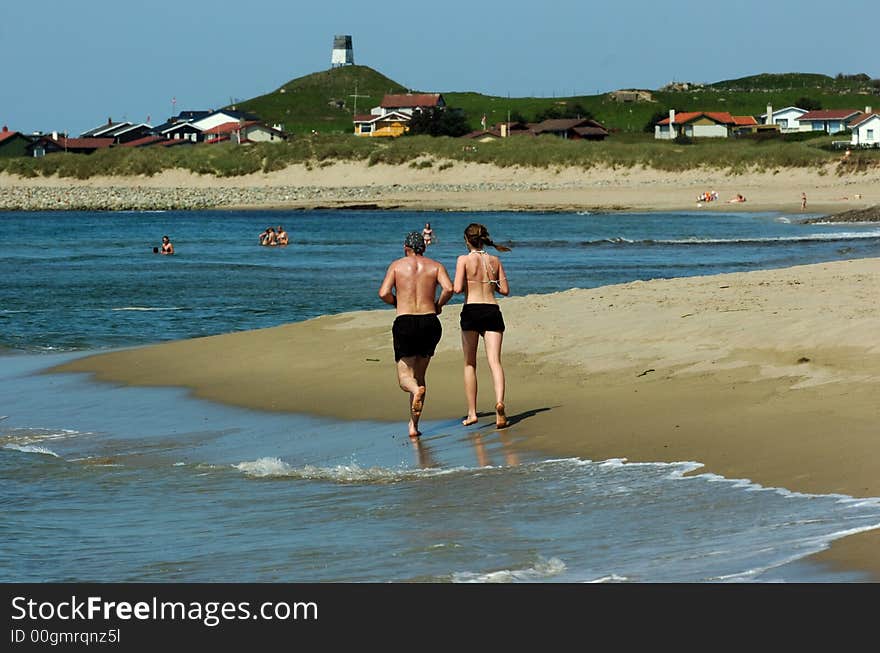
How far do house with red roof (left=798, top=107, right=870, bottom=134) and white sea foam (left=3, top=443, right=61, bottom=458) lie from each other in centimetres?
Result: 11782

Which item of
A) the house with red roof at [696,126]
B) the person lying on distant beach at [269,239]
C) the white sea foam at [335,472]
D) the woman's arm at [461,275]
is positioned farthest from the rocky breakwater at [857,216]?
the house with red roof at [696,126]

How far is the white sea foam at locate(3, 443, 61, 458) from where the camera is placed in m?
11.5

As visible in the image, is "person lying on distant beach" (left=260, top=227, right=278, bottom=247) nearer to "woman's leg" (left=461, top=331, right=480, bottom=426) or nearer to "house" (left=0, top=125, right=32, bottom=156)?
"woman's leg" (left=461, top=331, right=480, bottom=426)

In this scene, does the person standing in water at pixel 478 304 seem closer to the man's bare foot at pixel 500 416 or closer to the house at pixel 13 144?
the man's bare foot at pixel 500 416

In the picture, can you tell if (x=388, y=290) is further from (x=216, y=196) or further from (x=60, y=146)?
(x=60, y=146)

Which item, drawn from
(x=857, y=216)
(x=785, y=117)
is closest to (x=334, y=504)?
(x=857, y=216)

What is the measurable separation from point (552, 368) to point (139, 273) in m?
24.7

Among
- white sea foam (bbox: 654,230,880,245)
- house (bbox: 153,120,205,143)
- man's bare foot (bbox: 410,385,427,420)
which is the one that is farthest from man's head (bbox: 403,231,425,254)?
house (bbox: 153,120,205,143)

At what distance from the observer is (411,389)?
1110 cm

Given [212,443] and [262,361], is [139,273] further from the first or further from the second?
[212,443]

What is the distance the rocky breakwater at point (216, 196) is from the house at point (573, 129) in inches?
1137

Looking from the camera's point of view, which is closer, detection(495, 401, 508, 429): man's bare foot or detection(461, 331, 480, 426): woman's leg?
detection(495, 401, 508, 429): man's bare foot

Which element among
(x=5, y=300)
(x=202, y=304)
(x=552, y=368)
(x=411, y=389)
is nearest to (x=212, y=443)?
(x=411, y=389)

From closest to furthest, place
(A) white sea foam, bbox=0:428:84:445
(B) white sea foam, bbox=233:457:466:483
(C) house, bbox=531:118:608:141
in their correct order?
1. (B) white sea foam, bbox=233:457:466:483
2. (A) white sea foam, bbox=0:428:84:445
3. (C) house, bbox=531:118:608:141
